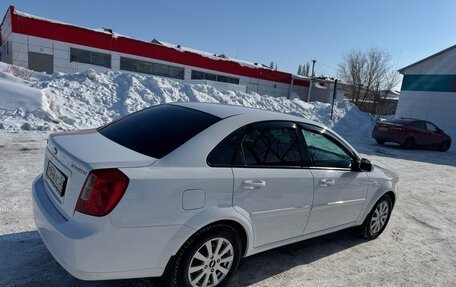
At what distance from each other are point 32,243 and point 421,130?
17.2 m

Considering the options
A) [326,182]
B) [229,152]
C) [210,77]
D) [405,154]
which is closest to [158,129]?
[229,152]

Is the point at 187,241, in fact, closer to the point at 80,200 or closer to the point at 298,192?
the point at 80,200

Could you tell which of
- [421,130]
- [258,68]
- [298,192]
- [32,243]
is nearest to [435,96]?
[421,130]

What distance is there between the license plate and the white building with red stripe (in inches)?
807

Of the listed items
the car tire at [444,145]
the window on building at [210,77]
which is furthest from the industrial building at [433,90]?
the window on building at [210,77]

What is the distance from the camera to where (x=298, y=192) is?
11.0 feet

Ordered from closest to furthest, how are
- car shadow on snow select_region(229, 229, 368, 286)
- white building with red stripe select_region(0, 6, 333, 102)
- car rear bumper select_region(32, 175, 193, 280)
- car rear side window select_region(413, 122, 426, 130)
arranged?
car rear bumper select_region(32, 175, 193, 280) → car shadow on snow select_region(229, 229, 368, 286) → car rear side window select_region(413, 122, 426, 130) → white building with red stripe select_region(0, 6, 333, 102)

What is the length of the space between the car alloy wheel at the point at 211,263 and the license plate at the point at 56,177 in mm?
1164

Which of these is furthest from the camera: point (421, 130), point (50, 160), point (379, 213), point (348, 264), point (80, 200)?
point (421, 130)

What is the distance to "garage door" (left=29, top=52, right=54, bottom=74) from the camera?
2322cm

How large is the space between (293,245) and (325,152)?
1.24m

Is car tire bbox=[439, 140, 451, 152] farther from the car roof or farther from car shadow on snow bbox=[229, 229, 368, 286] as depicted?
the car roof

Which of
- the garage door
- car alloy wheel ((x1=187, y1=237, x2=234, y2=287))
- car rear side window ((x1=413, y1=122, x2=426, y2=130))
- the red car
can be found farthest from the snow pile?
the garage door

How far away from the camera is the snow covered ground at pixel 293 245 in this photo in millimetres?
3357
